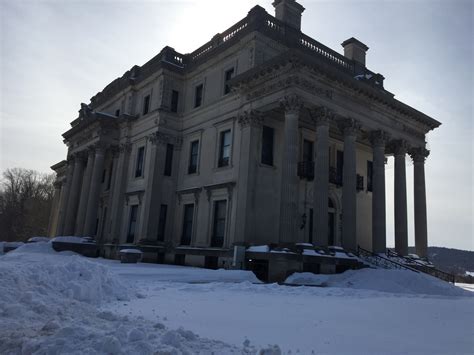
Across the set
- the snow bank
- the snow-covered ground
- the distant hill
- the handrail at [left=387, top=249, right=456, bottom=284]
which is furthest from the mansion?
the distant hill

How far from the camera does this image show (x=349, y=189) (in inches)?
904

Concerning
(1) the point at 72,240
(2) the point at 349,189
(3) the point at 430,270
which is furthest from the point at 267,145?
(1) the point at 72,240

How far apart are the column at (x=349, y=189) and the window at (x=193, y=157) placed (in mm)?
10179

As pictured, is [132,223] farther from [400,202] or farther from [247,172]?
[400,202]

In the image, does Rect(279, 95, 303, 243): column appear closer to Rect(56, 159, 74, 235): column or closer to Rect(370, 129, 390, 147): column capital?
Rect(370, 129, 390, 147): column capital

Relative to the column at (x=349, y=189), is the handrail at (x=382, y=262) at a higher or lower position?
lower

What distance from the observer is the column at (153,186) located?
28.1 metres

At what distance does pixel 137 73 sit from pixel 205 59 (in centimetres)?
829

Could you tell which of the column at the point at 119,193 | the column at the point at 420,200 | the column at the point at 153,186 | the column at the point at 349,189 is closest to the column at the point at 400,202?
the column at the point at 420,200

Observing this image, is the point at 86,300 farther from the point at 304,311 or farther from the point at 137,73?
the point at 137,73

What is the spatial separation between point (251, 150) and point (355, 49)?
48.7 ft

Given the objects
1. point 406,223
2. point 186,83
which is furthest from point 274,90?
point 406,223

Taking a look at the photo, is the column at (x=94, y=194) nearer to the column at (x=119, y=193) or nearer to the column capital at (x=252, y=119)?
the column at (x=119, y=193)

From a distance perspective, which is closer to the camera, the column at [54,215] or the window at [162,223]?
the window at [162,223]
